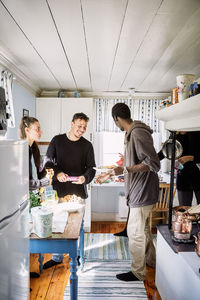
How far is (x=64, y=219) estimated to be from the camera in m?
1.74

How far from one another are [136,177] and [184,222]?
0.71 m

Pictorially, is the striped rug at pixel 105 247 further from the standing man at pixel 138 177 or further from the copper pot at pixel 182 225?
the copper pot at pixel 182 225

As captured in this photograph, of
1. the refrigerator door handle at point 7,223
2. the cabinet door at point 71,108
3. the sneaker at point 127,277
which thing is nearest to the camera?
the refrigerator door handle at point 7,223

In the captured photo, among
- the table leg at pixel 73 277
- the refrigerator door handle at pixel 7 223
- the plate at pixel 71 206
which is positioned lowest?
the table leg at pixel 73 277

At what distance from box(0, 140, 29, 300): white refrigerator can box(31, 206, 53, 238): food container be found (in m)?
0.14

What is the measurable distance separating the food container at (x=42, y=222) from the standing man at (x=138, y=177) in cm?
69

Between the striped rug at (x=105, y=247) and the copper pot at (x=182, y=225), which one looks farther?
the striped rug at (x=105, y=247)

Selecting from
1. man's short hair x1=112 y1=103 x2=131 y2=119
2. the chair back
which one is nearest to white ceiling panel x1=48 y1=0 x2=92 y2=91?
man's short hair x1=112 y1=103 x2=131 y2=119

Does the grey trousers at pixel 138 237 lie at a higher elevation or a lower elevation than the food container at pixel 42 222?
lower

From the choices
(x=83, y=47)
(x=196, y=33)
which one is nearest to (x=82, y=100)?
(x=83, y=47)

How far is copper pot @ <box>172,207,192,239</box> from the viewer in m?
1.54

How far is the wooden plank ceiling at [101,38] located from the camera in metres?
1.52

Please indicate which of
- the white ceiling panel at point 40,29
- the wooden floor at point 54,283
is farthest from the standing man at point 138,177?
the white ceiling panel at point 40,29

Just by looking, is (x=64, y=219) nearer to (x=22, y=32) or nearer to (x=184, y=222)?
(x=184, y=222)
